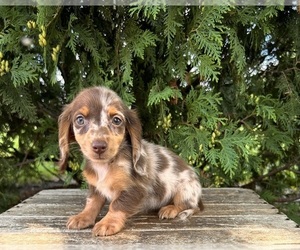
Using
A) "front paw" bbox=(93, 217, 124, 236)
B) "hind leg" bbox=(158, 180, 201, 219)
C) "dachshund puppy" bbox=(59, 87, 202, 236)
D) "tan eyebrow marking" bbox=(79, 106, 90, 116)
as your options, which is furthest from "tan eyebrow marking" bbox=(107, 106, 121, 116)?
"hind leg" bbox=(158, 180, 201, 219)

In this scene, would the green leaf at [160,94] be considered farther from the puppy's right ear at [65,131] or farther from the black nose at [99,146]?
the black nose at [99,146]

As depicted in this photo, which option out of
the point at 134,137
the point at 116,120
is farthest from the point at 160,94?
the point at 116,120

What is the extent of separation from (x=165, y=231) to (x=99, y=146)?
566mm

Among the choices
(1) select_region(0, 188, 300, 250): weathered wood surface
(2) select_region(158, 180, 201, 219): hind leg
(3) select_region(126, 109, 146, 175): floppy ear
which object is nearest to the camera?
(1) select_region(0, 188, 300, 250): weathered wood surface

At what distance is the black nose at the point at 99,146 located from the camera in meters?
2.22

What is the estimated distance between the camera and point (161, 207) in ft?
9.16

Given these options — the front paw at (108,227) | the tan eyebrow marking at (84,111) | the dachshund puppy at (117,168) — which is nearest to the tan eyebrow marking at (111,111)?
the dachshund puppy at (117,168)

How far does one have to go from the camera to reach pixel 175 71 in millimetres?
3475

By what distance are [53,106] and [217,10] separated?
1792 millimetres

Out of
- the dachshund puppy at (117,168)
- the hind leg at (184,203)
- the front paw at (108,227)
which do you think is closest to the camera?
the front paw at (108,227)

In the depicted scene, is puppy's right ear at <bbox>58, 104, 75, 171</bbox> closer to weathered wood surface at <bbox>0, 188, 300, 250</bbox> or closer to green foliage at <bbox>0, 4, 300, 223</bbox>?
weathered wood surface at <bbox>0, 188, 300, 250</bbox>

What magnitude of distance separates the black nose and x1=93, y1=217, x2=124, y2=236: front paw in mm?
364

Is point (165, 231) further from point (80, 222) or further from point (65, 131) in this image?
point (65, 131)

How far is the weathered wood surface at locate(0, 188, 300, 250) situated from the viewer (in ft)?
6.77
